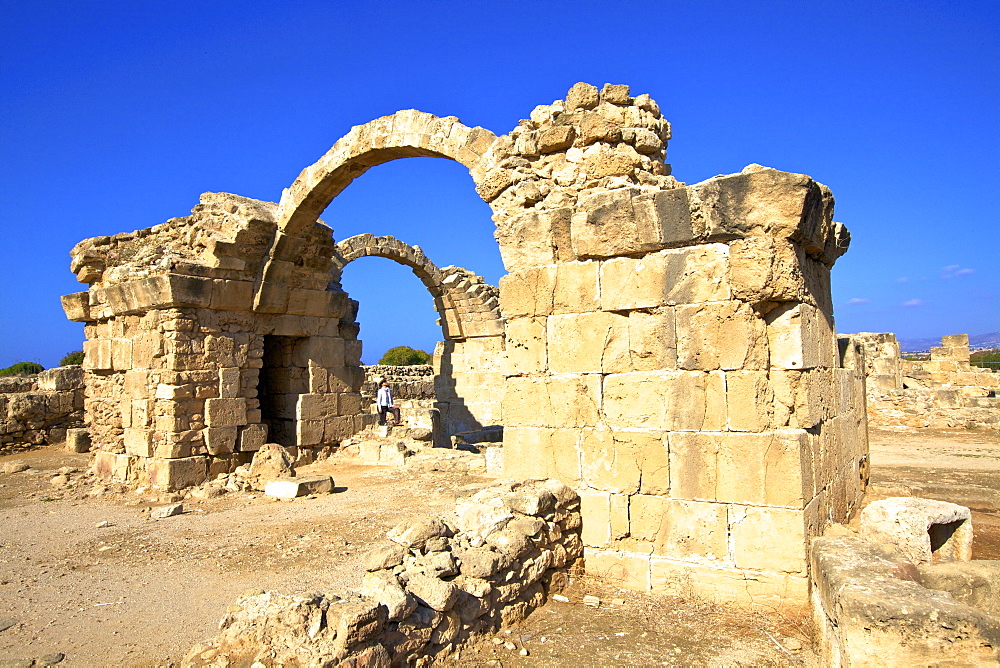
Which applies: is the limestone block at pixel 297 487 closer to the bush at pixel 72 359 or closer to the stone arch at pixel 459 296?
the stone arch at pixel 459 296

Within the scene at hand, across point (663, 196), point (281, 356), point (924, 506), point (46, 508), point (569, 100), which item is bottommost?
point (46, 508)

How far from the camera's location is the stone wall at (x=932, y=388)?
1285 centimetres

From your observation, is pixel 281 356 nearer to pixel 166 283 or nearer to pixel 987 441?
pixel 166 283

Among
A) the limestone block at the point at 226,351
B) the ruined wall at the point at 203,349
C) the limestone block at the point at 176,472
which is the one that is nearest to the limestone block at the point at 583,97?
the ruined wall at the point at 203,349

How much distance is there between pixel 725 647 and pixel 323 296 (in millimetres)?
7722

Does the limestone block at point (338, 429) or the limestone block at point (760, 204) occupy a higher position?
the limestone block at point (760, 204)

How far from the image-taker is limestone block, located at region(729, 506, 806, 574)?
3584 mm

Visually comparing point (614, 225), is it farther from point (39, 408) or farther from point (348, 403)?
point (39, 408)

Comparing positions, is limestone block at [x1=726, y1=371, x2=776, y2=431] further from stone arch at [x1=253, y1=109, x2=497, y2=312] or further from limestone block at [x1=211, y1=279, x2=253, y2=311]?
limestone block at [x1=211, y1=279, x2=253, y2=311]

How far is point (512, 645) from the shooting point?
132 inches

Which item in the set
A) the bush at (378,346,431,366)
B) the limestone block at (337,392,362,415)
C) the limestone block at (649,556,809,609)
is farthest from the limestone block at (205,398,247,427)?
the bush at (378,346,431,366)

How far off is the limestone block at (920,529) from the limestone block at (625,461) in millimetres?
1174

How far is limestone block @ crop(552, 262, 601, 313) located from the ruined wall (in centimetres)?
542

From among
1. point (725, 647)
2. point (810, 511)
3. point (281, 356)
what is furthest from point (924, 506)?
point (281, 356)
